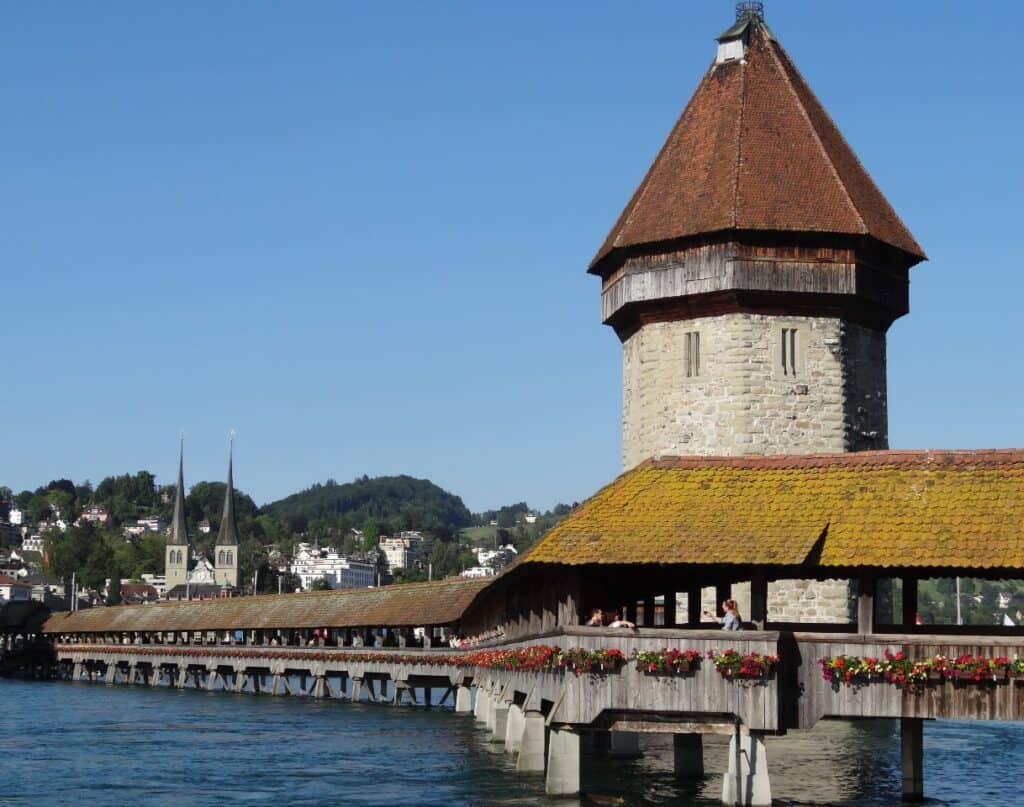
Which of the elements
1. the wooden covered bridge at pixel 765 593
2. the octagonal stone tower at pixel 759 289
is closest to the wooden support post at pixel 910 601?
the wooden covered bridge at pixel 765 593

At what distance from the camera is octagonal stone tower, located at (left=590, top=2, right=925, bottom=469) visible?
120 feet

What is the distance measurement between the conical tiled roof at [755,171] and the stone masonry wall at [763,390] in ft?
6.64

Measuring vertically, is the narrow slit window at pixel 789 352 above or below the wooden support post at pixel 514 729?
above

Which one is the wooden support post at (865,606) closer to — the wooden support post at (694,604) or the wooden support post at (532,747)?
the wooden support post at (694,604)

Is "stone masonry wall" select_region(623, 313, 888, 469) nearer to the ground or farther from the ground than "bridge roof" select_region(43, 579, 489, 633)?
A: farther from the ground

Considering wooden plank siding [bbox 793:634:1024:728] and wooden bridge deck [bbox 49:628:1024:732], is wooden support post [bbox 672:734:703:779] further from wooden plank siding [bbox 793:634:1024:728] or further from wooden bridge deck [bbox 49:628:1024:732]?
wooden plank siding [bbox 793:634:1024:728]

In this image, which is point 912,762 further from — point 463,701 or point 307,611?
point 307,611

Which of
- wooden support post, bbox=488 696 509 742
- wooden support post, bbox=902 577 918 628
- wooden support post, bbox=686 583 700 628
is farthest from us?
wooden support post, bbox=488 696 509 742

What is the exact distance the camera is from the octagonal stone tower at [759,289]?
36469 millimetres

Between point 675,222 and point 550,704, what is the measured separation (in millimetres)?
14566

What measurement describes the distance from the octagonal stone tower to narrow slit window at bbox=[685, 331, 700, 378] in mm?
21

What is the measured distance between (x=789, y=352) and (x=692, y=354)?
203 cm

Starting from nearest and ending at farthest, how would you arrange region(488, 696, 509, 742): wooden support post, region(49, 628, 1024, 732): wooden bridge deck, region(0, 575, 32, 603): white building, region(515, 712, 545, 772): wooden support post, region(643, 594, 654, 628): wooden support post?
region(49, 628, 1024, 732): wooden bridge deck < region(515, 712, 545, 772): wooden support post < region(643, 594, 654, 628): wooden support post < region(488, 696, 509, 742): wooden support post < region(0, 575, 32, 603): white building

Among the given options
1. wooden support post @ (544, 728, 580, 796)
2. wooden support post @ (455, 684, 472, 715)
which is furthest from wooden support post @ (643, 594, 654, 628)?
wooden support post @ (455, 684, 472, 715)
